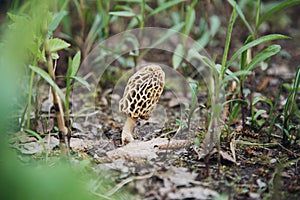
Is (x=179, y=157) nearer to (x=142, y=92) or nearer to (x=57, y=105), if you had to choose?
(x=142, y=92)

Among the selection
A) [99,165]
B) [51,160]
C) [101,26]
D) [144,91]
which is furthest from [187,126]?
[101,26]

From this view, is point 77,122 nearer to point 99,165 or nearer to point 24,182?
point 99,165

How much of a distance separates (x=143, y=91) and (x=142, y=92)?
1 cm

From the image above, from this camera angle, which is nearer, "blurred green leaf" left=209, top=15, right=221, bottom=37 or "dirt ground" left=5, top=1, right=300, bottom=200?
"dirt ground" left=5, top=1, right=300, bottom=200

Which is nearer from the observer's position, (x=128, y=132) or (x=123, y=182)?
(x=123, y=182)

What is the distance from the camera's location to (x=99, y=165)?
58.1 inches

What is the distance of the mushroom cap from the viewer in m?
1.56

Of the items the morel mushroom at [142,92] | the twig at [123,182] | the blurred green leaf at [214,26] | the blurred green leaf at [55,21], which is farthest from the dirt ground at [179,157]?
the blurred green leaf at [214,26]

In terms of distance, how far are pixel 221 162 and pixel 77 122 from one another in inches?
27.9

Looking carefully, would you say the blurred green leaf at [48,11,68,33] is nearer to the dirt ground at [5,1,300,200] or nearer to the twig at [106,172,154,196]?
the dirt ground at [5,1,300,200]

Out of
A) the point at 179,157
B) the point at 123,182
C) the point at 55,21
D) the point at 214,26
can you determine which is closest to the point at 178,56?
the point at 214,26

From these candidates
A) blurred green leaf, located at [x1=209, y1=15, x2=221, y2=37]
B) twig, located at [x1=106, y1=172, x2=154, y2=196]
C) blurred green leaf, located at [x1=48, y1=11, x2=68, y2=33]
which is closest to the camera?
twig, located at [x1=106, y1=172, x2=154, y2=196]

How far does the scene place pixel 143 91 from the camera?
1.56 m

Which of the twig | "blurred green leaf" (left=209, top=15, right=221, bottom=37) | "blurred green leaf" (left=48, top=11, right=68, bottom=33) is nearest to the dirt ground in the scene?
the twig
